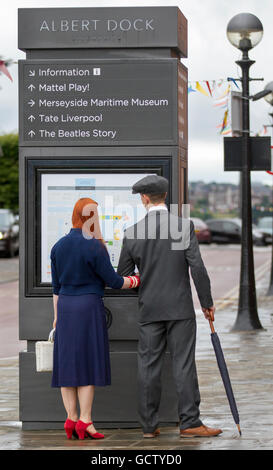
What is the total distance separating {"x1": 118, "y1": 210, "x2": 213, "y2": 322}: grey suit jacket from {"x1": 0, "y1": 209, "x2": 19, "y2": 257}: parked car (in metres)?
32.0

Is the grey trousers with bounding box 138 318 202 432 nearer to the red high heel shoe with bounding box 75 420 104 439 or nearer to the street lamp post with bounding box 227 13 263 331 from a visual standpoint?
the red high heel shoe with bounding box 75 420 104 439

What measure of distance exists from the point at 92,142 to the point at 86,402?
80.1 inches

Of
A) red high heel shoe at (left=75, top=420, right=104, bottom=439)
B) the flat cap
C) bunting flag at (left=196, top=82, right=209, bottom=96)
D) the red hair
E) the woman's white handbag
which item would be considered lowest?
red high heel shoe at (left=75, top=420, right=104, bottom=439)

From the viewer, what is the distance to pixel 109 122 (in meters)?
8.66

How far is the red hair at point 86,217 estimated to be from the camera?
8.18 meters

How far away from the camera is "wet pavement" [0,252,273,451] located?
7836 mm

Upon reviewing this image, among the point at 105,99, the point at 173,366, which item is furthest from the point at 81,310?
the point at 105,99

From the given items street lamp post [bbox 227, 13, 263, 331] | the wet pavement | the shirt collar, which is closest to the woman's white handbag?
the wet pavement

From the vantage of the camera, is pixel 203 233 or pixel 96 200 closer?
Result: pixel 96 200

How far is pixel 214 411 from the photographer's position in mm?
9391

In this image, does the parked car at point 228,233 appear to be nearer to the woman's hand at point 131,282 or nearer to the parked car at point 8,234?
the parked car at point 8,234

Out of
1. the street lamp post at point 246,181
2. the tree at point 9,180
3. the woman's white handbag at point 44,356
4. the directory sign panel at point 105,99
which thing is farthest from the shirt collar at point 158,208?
the tree at point 9,180

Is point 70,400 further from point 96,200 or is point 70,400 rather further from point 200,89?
point 200,89
